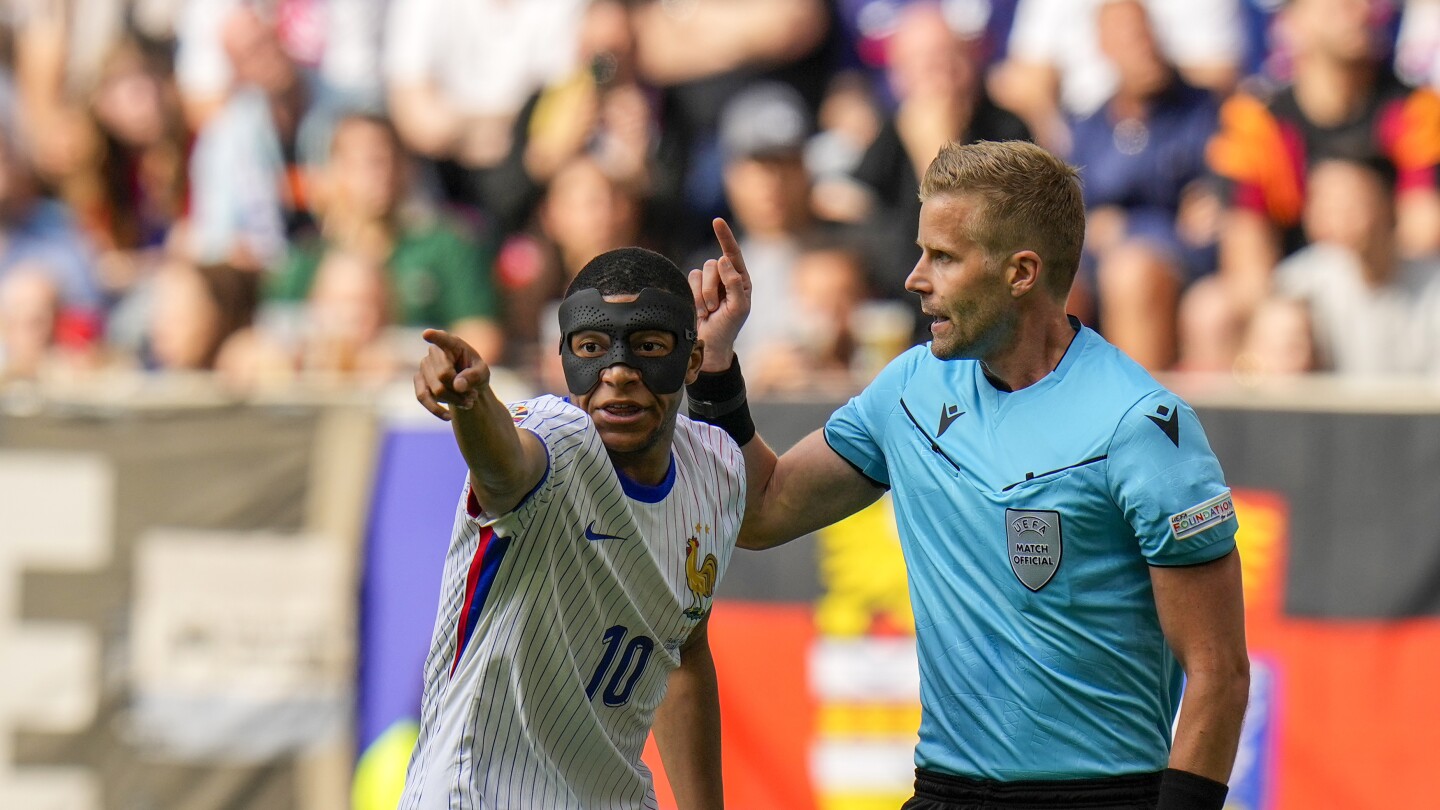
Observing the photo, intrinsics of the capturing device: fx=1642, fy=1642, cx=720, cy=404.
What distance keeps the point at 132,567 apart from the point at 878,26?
4743 millimetres

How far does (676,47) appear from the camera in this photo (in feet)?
30.3

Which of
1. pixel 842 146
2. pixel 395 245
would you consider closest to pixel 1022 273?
pixel 842 146

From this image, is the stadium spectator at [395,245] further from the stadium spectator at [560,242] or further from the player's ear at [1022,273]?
the player's ear at [1022,273]

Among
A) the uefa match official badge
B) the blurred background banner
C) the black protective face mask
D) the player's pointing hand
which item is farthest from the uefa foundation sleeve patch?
the blurred background banner

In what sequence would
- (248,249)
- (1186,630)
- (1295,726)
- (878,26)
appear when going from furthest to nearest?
(248,249)
(878,26)
(1295,726)
(1186,630)

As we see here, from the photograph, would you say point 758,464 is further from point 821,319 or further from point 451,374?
point 821,319

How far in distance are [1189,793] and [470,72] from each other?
7184mm

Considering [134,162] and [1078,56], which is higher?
[1078,56]

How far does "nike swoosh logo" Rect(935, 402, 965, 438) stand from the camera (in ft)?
13.3

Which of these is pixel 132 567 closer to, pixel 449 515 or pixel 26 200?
pixel 449 515

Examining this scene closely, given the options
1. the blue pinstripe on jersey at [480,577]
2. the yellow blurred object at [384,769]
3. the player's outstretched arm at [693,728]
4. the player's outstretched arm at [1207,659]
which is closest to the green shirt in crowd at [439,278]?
the yellow blurred object at [384,769]

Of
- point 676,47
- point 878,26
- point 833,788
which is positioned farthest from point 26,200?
point 833,788

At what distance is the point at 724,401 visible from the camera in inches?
174

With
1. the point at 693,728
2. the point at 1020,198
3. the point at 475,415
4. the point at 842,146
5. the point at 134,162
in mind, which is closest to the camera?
the point at 475,415
